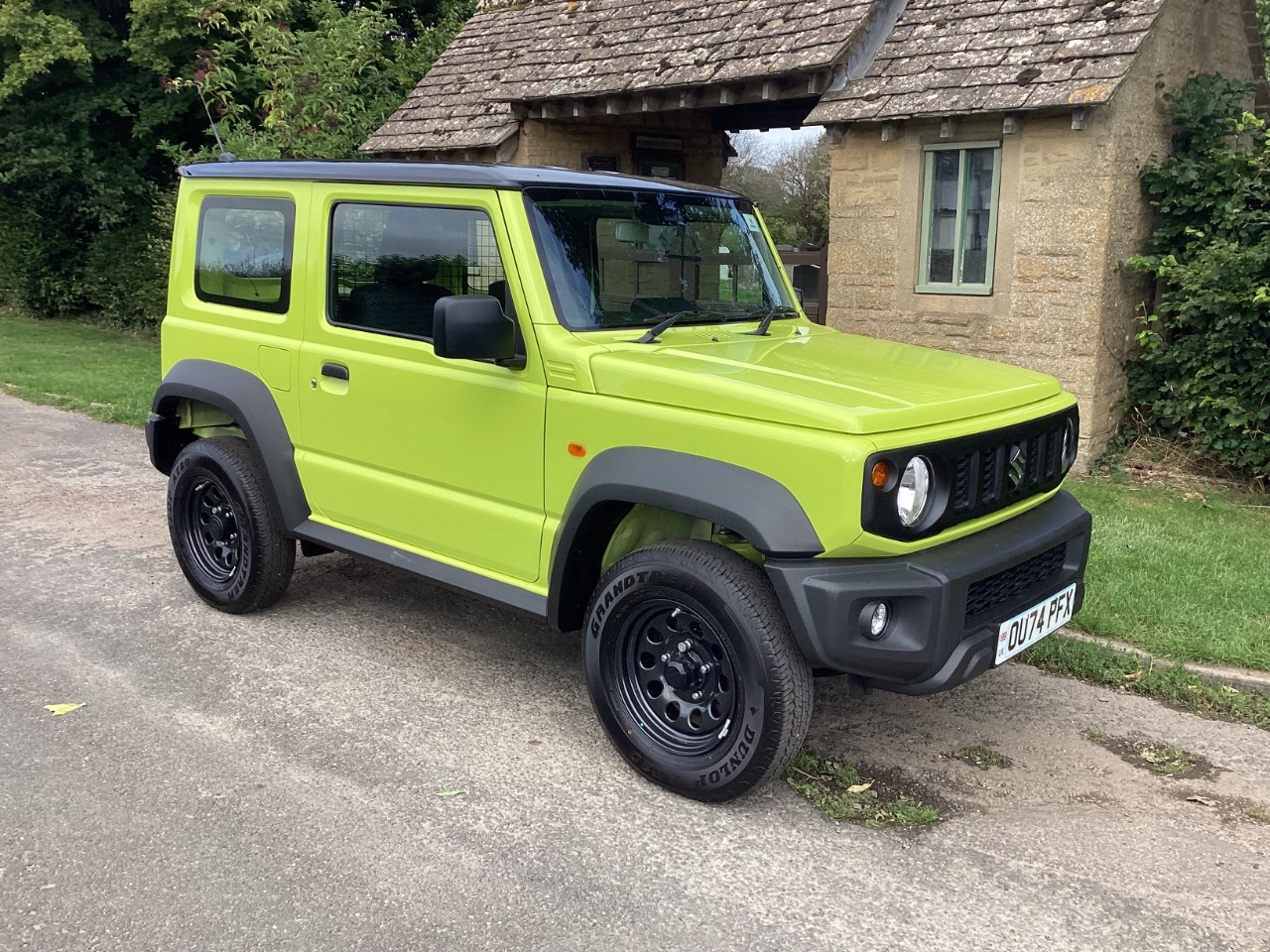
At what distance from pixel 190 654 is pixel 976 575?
3261 millimetres

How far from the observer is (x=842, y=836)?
346cm

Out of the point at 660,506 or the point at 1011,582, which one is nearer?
the point at 660,506

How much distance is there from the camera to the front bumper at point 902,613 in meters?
3.23

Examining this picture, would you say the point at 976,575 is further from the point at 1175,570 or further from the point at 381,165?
the point at 1175,570

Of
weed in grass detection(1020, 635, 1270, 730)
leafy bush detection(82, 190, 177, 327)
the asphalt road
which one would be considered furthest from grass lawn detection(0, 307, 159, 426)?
weed in grass detection(1020, 635, 1270, 730)

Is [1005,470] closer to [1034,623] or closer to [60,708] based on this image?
[1034,623]

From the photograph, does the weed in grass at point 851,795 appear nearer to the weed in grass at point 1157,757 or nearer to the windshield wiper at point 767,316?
the weed in grass at point 1157,757

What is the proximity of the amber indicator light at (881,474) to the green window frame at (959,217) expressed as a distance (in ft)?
20.6

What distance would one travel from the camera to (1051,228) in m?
8.55

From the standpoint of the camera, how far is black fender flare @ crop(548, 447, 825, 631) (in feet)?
10.8

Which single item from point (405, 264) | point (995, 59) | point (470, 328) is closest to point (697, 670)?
point (470, 328)

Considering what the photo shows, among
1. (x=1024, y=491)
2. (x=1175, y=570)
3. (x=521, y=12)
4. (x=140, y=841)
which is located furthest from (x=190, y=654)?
(x=521, y=12)

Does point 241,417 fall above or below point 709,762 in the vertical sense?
above

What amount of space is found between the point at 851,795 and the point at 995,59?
672 centimetres
